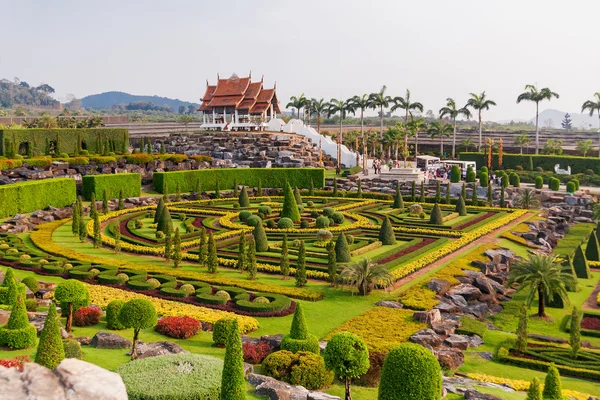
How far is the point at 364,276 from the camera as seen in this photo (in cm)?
3102

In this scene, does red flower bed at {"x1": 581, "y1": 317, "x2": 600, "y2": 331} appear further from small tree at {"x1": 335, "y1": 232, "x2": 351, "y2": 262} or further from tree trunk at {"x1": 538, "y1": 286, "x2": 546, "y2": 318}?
small tree at {"x1": 335, "y1": 232, "x2": 351, "y2": 262}

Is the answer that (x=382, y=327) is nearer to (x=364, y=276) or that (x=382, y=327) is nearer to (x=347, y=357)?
(x=364, y=276)

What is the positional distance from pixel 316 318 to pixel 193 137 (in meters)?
70.8

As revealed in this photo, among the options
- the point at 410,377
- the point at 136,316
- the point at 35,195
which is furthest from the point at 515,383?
the point at 35,195

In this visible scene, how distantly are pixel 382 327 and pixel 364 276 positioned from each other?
548 cm

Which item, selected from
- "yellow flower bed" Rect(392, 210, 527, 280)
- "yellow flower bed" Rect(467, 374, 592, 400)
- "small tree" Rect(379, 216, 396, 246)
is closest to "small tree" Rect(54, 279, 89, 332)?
"yellow flower bed" Rect(467, 374, 592, 400)

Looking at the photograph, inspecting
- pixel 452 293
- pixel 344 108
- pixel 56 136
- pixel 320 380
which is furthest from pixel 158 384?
pixel 344 108

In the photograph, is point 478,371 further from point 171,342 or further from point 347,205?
point 347,205

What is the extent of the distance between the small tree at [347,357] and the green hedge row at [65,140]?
5388 cm

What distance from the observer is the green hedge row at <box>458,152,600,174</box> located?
8418 centimetres

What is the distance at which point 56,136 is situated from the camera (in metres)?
69.9

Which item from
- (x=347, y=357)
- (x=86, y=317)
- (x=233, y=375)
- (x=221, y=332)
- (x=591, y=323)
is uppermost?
(x=233, y=375)

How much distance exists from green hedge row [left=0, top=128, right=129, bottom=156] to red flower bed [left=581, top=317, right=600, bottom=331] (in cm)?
5429

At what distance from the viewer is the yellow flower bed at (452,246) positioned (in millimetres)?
35650
